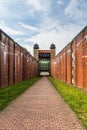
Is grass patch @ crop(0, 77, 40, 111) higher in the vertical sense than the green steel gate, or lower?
lower

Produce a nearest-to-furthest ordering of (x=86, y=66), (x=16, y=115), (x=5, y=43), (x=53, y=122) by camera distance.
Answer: (x=53, y=122), (x=16, y=115), (x=86, y=66), (x=5, y=43)

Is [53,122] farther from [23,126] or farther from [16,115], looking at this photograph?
[16,115]

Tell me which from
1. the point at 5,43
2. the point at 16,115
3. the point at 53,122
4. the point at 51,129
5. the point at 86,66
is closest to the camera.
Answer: the point at 51,129

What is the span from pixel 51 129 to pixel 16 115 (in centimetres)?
248

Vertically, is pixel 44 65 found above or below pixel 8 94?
above

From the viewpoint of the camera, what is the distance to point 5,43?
27.0 metres

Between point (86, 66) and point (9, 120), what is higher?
point (86, 66)

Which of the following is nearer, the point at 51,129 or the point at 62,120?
the point at 51,129

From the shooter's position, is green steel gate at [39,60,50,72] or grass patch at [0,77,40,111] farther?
green steel gate at [39,60,50,72]

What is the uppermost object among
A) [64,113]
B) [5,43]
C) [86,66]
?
[5,43]

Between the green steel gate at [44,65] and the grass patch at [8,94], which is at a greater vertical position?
the green steel gate at [44,65]

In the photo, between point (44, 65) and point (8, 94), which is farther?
point (44, 65)

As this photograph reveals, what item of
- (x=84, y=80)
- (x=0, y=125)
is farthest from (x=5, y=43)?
(x=0, y=125)

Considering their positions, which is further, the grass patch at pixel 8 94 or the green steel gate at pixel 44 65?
the green steel gate at pixel 44 65
